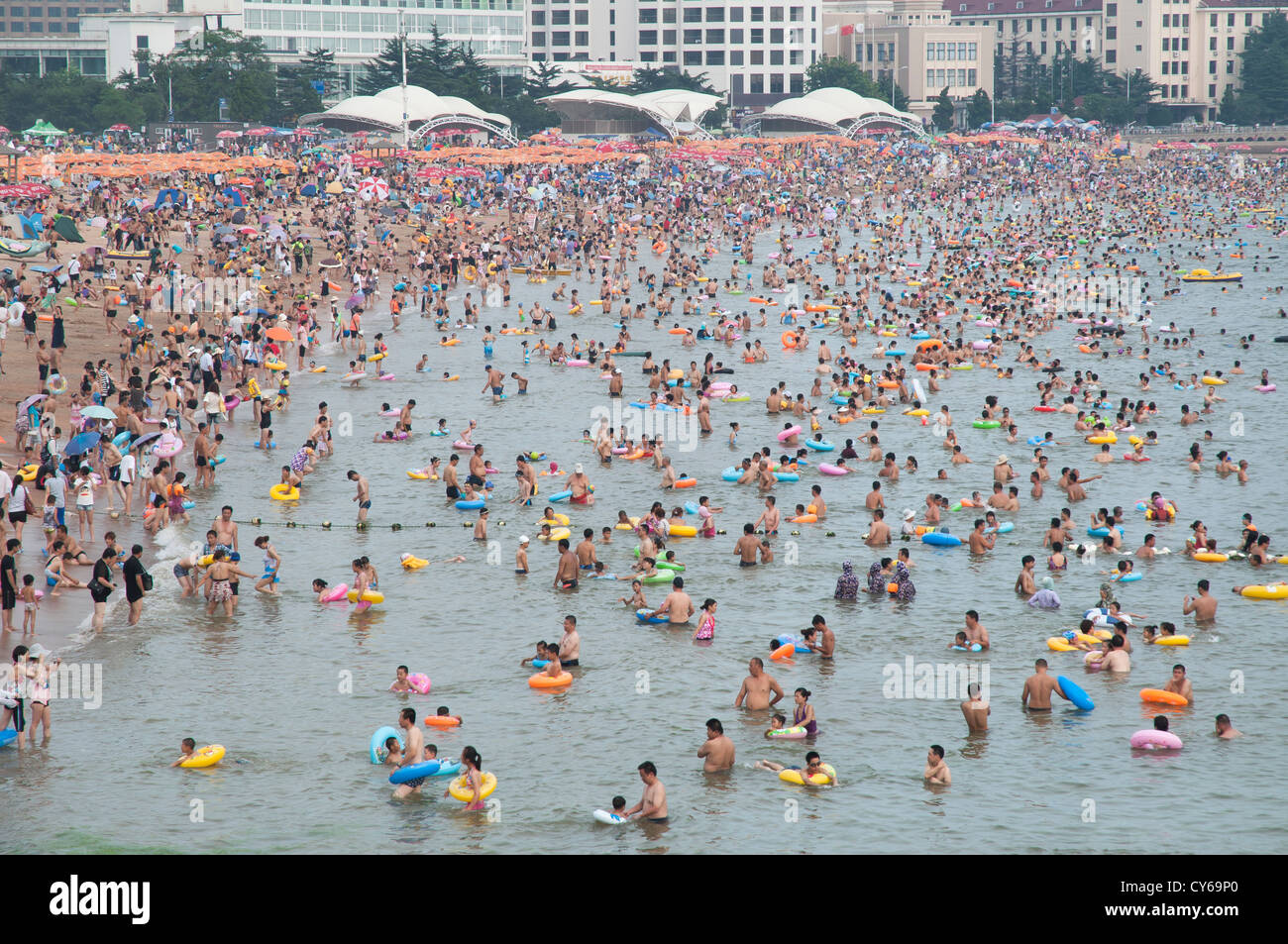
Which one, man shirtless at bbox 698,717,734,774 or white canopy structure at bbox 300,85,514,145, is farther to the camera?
white canopy structure at bbox 300,85,514,145

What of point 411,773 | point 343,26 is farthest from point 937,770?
point 343,26

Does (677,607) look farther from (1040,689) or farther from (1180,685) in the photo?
(1180,685)

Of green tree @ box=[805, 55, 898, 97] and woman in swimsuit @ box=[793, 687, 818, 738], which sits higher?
green tree @ box=[805, 55, 898, 97]

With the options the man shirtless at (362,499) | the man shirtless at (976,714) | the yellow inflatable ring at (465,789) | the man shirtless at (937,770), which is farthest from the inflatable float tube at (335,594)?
the man shirtless at (937,770)

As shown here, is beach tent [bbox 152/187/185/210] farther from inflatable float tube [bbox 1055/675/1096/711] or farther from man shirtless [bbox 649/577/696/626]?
inflatable float tube [bbox 1055/675/1096/711]

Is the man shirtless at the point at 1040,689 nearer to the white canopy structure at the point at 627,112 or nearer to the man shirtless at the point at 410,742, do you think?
the man shirtless at the point at 410,742

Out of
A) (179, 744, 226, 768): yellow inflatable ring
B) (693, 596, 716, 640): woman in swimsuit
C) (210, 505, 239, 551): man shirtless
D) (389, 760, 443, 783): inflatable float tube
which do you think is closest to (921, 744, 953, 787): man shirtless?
(693, 596, 716, 640): woman in swimsuit

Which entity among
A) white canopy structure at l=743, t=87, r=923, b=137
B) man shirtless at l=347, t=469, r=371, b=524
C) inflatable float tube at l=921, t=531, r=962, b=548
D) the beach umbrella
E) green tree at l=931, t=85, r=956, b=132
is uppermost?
green tree at l=931, t=85, r=956, b=132
